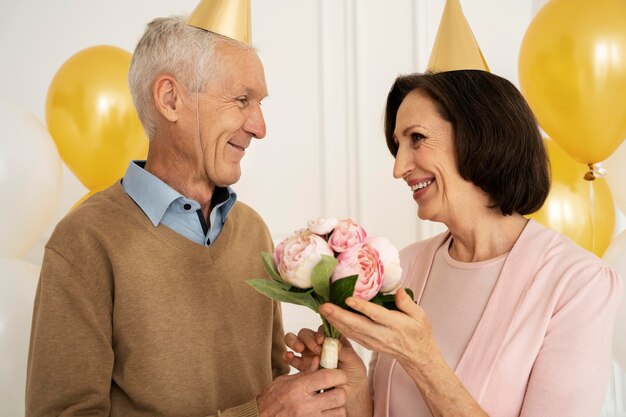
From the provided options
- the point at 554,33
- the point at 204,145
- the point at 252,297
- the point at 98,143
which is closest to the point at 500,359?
the point at 252,297

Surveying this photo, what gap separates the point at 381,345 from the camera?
1.29m

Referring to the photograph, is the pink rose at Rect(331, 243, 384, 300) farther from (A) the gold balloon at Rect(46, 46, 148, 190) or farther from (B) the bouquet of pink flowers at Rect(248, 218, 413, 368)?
(A) the gold balloon at Rect(46, 46, 148, 190)

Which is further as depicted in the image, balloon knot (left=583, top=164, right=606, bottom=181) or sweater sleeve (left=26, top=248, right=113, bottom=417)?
balloon knot (left=583, top=164, right=606, bottom=181)

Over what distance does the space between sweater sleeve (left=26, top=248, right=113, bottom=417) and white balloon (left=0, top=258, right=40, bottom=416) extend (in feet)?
2.32

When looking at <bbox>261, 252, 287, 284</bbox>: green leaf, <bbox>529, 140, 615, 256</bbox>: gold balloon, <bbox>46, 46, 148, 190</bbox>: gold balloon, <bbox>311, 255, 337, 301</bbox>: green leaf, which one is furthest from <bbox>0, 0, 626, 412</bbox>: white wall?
<bbox>311, 255, 337, 301</bbox>: green leaf

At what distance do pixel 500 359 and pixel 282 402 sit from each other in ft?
1.69

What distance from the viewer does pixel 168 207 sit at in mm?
1625

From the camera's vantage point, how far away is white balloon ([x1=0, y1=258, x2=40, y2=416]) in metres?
2.04

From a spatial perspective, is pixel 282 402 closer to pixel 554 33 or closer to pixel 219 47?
pixel 219 47

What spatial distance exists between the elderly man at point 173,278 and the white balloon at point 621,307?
124cm

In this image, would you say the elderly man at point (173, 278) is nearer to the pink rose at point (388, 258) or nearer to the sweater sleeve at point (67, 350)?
the sweater sleeve at point (67, 350)

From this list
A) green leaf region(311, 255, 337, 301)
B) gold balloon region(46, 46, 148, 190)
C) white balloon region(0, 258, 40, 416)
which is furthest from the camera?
gold balloon region(46, 46, 148, 190)

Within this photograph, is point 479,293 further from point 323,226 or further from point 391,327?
point 323,226

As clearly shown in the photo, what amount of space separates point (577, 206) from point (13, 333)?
6.85ft
